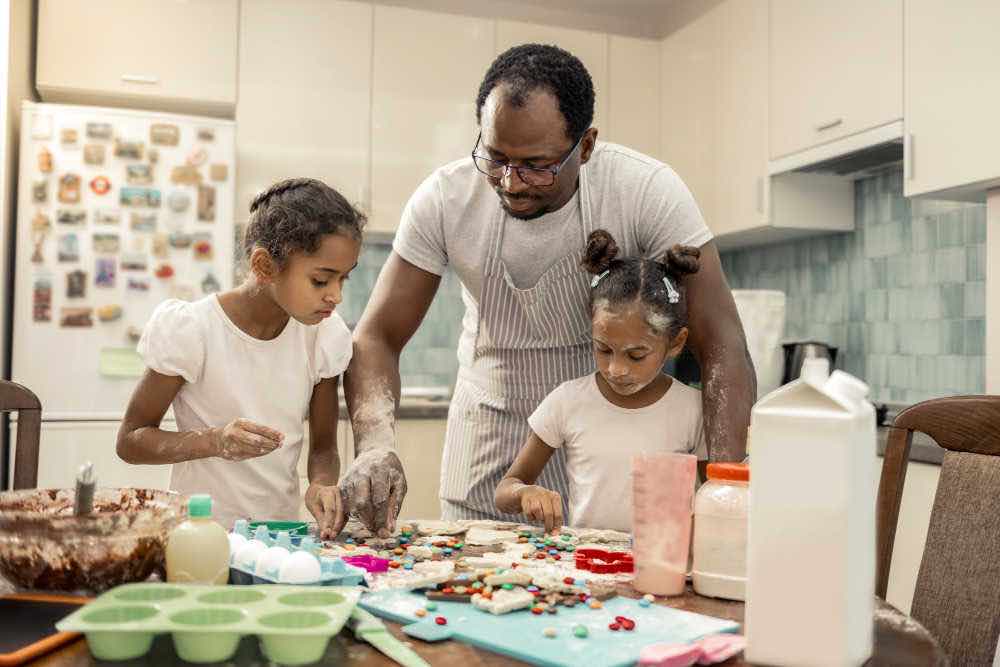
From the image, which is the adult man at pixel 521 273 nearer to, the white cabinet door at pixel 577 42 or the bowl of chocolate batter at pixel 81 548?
the bowl of chocolate batter at pixel 81 548

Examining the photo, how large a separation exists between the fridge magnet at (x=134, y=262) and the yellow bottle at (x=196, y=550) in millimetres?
2499

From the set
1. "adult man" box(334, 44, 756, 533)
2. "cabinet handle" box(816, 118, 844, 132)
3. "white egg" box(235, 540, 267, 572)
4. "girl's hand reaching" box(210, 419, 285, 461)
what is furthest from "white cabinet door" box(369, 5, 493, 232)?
"white egg" box(235, 540, 267, 572)

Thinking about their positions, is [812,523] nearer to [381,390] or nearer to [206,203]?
[381,390]

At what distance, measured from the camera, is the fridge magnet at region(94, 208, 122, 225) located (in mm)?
3154

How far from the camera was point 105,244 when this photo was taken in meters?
3.15

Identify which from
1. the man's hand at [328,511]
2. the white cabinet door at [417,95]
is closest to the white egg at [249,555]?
the man's hand at [328,511]

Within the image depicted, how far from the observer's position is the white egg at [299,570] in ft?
2.95

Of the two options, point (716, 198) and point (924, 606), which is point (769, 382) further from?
point (924, 606)

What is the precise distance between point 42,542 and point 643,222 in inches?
44.2

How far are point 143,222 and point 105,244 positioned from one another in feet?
0.48

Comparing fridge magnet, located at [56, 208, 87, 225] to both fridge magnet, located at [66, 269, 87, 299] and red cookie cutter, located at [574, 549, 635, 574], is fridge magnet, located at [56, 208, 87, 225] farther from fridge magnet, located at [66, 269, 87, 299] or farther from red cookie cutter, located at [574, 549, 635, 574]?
red cookie cutter, located at [574, 549, 635, 574]

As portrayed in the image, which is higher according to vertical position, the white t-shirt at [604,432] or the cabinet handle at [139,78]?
the cabinet handle at [139,78]

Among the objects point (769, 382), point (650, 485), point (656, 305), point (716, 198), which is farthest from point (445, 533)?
point (716, 198)

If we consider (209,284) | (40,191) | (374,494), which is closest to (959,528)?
(374,494)
